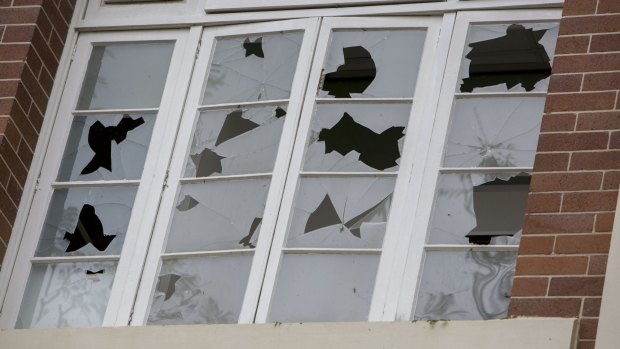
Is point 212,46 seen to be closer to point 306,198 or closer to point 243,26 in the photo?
point 243,26

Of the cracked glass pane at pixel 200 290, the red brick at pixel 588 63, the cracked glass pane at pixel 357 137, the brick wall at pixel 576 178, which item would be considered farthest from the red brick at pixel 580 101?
the cracked glass pane at pixel 200 290

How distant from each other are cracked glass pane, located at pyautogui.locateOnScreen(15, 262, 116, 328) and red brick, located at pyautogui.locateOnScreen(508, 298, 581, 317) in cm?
193

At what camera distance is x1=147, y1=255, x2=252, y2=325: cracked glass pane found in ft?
23.7

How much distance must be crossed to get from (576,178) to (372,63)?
1.39 m

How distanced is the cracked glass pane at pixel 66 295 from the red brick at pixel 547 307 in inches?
75.8

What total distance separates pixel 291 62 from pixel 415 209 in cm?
110

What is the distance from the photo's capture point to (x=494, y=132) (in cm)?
734

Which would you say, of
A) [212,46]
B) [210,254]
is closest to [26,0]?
[212,46]

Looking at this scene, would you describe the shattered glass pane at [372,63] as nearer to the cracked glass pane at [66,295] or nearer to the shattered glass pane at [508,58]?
the shattered glass pane at [508,58]

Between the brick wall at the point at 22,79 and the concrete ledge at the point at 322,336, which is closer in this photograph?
the concrete ledge at the point at 322,336

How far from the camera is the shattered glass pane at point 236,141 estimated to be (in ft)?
25.0

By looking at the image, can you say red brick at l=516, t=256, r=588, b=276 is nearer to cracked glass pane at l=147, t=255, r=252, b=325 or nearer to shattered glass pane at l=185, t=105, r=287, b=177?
cracked glass pane at l=147, t=255, r=252, b=325

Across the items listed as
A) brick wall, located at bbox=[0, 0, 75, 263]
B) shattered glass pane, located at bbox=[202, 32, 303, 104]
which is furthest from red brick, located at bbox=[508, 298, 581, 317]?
brick wall, located at bbox=[0, 0, 75, 263]

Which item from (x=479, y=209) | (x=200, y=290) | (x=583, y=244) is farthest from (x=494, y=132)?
(x=200, y=290)
